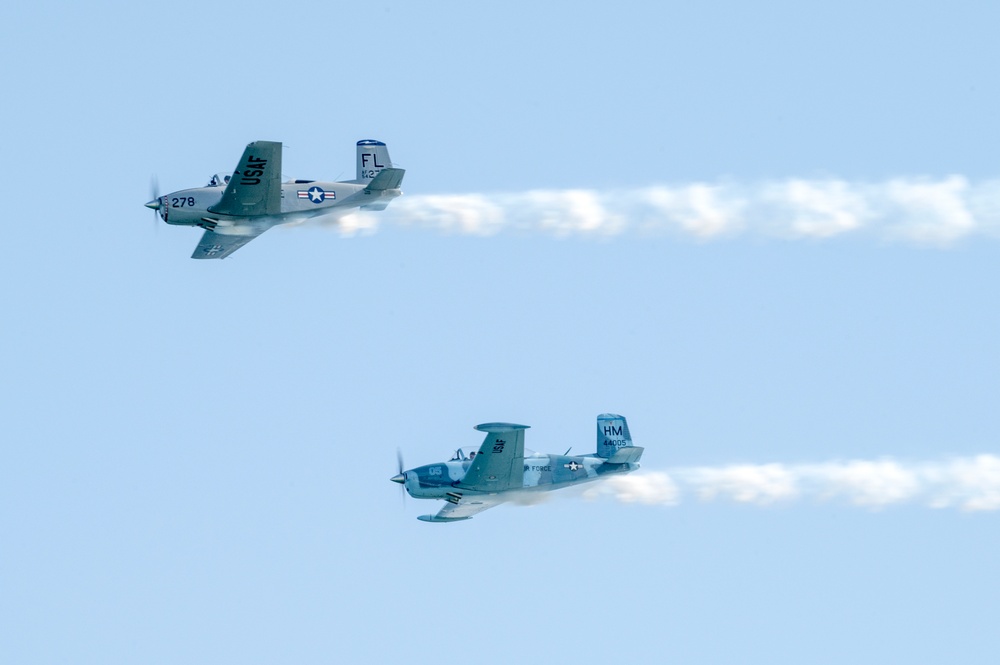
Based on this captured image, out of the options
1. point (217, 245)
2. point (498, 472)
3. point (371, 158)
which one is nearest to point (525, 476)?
point (498, 472)

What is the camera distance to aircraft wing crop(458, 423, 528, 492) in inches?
2771

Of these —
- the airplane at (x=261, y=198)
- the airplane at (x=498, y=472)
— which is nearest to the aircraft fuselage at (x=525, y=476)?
the airplane at (x=498, y=472)

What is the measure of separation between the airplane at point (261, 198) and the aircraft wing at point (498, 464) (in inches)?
354

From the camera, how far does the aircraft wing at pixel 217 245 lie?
72375 millimetres

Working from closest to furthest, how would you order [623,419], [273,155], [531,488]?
[273,155] → [531,488] → [623,419]

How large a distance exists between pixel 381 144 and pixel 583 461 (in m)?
13.8

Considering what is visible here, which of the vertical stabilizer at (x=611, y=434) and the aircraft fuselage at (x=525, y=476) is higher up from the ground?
the vertical stabilizer at (x=611, y=434)

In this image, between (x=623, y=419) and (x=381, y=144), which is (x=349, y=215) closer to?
(x=381, y=144)

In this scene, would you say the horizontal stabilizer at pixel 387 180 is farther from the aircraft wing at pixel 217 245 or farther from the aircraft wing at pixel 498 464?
the aircraft wing at pixel 498 464

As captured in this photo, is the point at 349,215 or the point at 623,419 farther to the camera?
the point at 623,419

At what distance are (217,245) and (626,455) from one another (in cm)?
1672

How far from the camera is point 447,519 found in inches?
2918

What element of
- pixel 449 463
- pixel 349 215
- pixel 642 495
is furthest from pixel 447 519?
pixel 349 215

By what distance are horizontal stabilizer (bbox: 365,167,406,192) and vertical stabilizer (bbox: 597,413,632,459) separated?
46.6 ft
